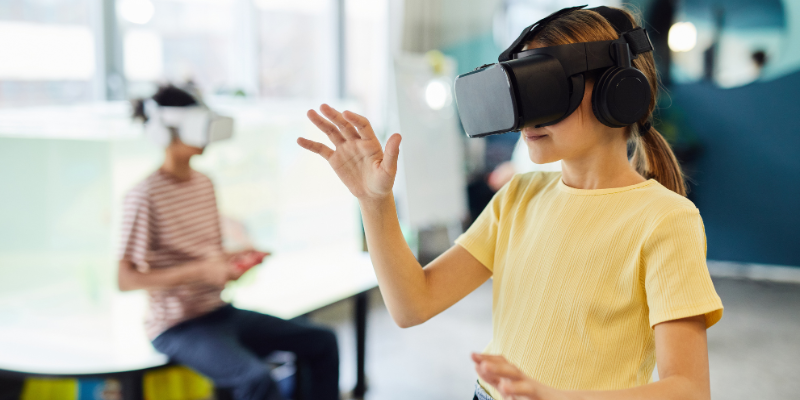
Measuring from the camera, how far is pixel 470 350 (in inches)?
116

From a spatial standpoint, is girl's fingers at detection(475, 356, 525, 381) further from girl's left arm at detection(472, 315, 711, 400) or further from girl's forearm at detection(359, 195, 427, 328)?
girl's forearm at detection(359, 195, 427, 328)

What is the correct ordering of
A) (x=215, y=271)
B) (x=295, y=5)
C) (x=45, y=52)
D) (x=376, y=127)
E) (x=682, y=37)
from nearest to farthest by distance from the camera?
1. (x=215, y=271)
2. (x=45, y=52)
3. (x=295, y=5)
4. (x=376, y=127)
5. (x=682, y=37)

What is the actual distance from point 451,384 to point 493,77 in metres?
2.11

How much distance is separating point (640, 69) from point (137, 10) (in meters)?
2.68

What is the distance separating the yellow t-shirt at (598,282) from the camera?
67 centimetres

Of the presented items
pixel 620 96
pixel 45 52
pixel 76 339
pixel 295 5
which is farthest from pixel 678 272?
pixel 295 5

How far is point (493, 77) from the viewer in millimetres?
710

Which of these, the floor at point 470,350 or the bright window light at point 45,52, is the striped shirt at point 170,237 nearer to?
the floor at point 470,350

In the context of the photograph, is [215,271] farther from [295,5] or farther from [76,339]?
[295,5]

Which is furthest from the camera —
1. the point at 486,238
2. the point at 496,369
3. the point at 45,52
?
the point at 45,52

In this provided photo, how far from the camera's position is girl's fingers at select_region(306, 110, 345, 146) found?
803mm

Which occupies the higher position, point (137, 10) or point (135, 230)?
point (137, 10)

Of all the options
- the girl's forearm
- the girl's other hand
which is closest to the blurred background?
the girl's forearm

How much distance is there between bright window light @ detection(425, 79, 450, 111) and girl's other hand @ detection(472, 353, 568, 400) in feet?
11.0
